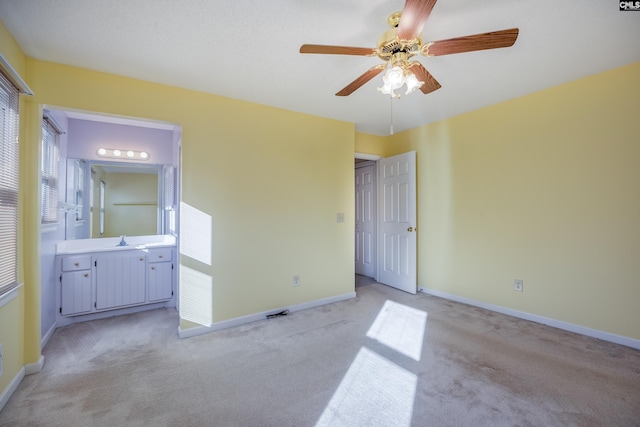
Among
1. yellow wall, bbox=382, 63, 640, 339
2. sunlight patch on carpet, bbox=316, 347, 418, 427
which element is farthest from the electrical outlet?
sunlight patch on carpet, bbox=316, 347, 418, 427

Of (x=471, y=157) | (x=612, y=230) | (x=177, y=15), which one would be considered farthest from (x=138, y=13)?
(x=612, y=230)

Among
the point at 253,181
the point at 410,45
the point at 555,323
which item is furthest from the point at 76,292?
the point at 555,323

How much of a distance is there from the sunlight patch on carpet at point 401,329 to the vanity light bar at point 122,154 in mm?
Result: 3448

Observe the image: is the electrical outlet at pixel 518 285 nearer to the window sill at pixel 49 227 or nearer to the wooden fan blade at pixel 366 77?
the wooden fan blade at pixel 366 77

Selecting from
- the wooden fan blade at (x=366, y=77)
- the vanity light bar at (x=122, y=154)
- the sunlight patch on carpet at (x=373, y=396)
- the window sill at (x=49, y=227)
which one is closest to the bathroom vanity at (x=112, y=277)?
the window sill at (x=49, y=227)

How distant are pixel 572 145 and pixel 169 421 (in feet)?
13.0

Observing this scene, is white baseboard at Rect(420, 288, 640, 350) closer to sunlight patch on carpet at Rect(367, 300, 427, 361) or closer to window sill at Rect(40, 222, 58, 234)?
sunlight patch on carpet at Rect(367, 300, 427, 361)

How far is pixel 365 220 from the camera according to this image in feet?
16.3

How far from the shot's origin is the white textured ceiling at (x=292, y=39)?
162cm

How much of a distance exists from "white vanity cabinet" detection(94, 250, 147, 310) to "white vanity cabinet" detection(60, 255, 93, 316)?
8cm

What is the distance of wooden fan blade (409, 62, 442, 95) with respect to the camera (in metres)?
1.71

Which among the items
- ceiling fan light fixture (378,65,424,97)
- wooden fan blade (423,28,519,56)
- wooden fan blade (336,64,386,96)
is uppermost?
wooden fan blade (336,64,386,96)

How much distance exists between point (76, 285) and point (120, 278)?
379 millimetres

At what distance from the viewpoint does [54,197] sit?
2809 mm
